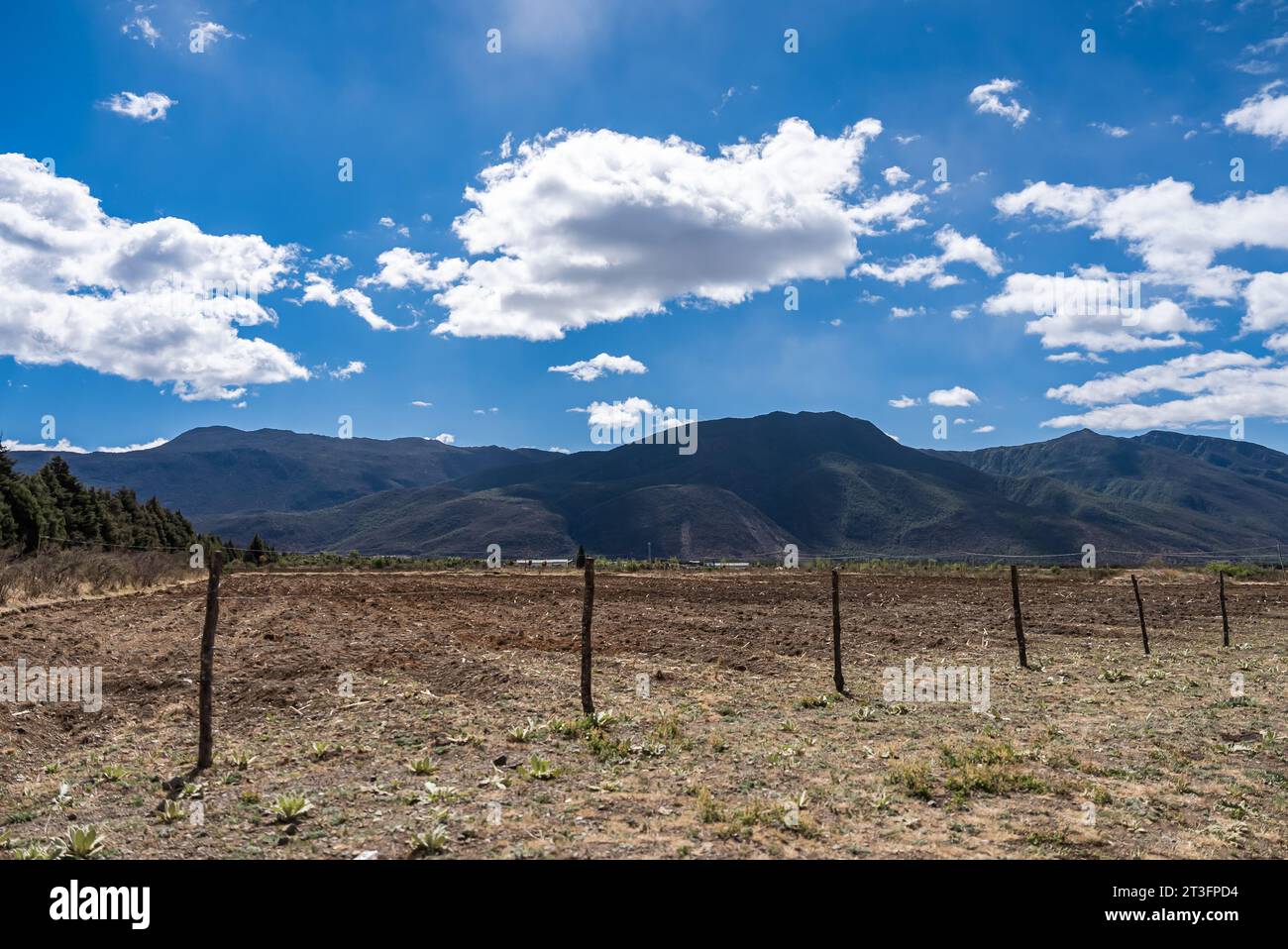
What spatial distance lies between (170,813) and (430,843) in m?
3.70

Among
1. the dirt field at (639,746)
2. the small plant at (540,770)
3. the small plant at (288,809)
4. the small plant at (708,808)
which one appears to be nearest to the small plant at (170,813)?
the dirt field at (639,746)

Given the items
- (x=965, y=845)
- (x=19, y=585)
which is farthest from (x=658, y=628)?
(x=19, y=585)

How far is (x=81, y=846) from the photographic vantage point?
24.7 ft

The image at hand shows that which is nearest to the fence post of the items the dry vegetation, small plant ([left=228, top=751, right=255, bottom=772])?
small plant ([left=228, top=751, right=255, bottom=772])

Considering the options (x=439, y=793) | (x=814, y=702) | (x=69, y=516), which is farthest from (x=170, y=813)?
(x=69, y=516)

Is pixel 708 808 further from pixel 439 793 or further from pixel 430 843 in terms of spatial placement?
pixel 439 793

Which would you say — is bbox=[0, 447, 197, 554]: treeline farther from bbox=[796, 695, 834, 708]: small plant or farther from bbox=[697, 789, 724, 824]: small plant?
bbox=[697, 789, 724, 824]: small plant

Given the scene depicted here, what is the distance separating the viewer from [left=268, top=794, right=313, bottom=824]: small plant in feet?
28.3

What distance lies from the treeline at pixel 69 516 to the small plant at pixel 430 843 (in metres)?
36.5

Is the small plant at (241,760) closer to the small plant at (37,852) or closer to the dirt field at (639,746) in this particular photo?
the dirt field at (639,746)

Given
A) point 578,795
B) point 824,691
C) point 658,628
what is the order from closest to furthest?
point 578,795
point 824,691
point 658,628
